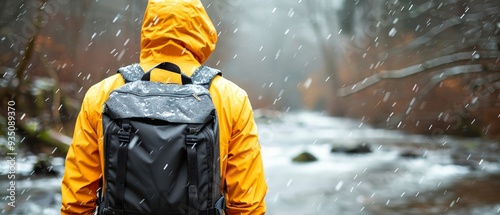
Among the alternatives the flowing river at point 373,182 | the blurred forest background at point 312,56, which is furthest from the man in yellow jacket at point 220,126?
the blurred forest background at point 312,56

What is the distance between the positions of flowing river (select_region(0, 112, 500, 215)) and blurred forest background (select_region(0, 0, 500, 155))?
6.15 ft

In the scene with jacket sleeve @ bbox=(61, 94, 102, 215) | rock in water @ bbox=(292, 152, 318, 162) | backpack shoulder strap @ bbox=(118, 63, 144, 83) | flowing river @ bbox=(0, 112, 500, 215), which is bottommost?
rock in water @ bbox=(292, 152, 318, 162)

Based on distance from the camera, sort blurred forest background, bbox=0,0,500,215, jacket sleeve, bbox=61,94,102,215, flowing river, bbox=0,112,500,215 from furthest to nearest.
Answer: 1. blurred forest background, bbox=0,0,500,215
2. flowing river, bbox=0,112,500,215
3. jacket sleeve, bbox=61,94,102,215

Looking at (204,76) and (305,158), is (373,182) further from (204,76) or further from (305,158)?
(204,76)

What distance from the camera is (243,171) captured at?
1839 mm

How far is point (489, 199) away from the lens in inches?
341

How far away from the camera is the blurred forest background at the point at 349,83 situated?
957 centimetres

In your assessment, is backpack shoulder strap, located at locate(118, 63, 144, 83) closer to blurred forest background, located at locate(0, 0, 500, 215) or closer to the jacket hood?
the jacket hood

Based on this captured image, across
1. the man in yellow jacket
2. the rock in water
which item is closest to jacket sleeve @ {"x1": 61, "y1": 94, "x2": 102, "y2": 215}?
the man in yellow jacket

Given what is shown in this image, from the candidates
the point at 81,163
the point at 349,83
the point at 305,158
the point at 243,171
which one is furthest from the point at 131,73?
the point at 349,83

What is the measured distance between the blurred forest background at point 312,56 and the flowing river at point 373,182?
1.87 metres

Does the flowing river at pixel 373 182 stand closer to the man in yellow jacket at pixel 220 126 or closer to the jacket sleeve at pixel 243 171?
the man in yellow jacket at pixel 220 126

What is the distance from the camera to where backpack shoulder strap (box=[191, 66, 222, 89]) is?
1.83 m

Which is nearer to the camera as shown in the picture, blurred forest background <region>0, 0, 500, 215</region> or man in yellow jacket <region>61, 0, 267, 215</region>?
man in yellow jacket <region>61, 0, 267, 215</region>
